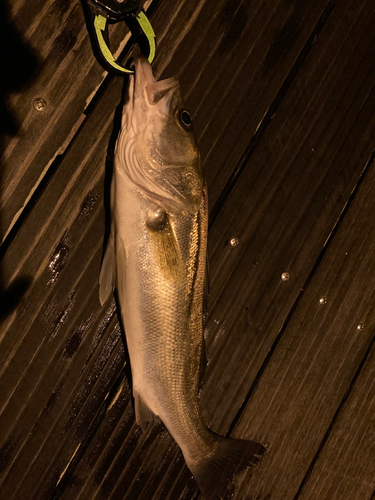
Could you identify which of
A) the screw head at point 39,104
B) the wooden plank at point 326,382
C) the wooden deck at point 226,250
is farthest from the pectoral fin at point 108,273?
the wooden plank at point 326,382

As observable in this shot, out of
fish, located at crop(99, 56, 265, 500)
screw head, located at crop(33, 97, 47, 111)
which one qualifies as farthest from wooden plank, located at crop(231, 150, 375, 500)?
screw head, located at crop(33, 97, 47, 111)

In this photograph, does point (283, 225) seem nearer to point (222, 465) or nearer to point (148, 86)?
point (148, 86)

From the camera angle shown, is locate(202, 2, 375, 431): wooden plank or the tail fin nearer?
the tail fin

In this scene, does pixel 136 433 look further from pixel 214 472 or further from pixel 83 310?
pixel 83 310

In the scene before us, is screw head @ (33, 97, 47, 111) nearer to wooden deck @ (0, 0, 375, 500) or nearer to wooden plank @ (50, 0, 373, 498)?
wooden deck @ (0, 0, 375, 500)

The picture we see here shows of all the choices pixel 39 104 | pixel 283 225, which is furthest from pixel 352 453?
pixel 39 104

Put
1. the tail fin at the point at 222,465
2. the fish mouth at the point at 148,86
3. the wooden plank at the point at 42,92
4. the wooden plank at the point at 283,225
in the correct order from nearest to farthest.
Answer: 1. the fish mouth at the point at 148,86
2. the wooden plank at the point at 42,92
3. the tail fin at the point at 222,465
4. the wooden plank at the point at 283,225

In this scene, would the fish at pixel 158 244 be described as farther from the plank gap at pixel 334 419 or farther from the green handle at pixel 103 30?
the plank gap at pixel 334 419

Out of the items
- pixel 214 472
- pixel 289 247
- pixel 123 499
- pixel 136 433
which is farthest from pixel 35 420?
pixel 289 247
